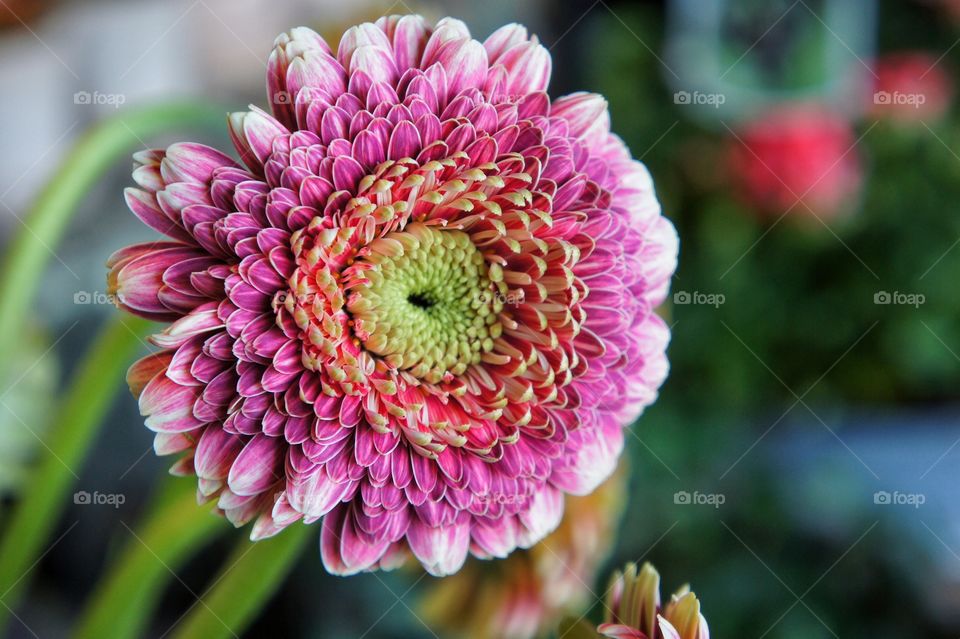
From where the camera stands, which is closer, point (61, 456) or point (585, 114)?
point (585, 114)

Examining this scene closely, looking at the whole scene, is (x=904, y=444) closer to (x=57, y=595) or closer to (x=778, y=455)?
(x=778, y=455)

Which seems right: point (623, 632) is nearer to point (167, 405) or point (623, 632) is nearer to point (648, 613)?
point (648, 613)

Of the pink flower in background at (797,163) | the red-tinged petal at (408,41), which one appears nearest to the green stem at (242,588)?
the red-tinged petal at (408,41)

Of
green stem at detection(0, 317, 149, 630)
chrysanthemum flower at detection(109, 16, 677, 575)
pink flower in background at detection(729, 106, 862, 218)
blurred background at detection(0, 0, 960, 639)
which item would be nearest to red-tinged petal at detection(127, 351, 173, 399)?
chrysanthemum flower at detection(109, 16, 677, 575)

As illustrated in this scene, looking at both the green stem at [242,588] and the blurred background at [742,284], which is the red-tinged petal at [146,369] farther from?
the blurred background at [742,284]

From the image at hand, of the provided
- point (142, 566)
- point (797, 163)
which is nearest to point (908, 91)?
point (797, 163)

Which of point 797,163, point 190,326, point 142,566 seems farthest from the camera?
point 797,163

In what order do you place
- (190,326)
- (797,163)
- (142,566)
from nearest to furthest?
(190,326), (142,566), (797,163)

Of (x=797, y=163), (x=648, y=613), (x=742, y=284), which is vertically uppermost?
(x=648, y=613)
